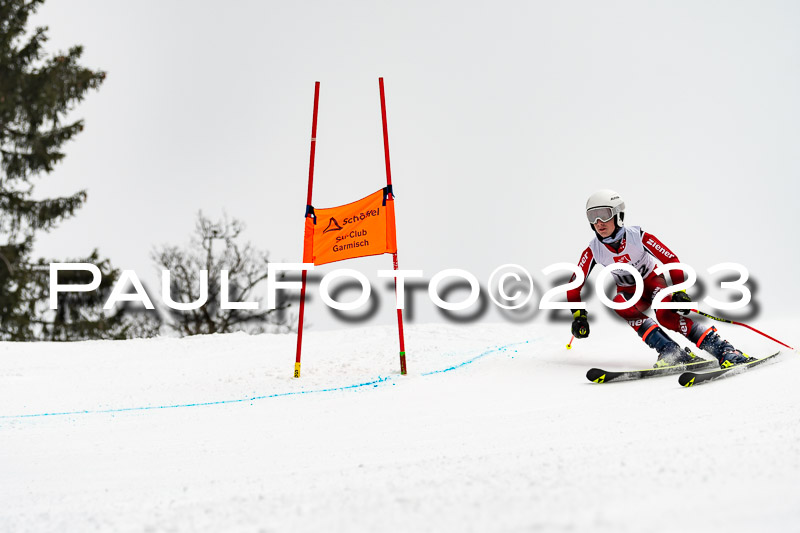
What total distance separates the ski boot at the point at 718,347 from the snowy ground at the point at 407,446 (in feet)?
0.86

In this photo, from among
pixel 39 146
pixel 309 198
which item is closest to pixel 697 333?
pixel 309 198

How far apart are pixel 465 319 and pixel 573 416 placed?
21.3 ft

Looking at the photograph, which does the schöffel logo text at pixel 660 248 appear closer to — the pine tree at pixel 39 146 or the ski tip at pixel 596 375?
the ski tip at pixel 596 375

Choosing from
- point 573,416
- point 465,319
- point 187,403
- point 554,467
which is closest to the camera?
point 554,467

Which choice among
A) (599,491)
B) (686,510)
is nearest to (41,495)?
(599,491)

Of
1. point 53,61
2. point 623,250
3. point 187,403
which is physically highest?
point 53,61

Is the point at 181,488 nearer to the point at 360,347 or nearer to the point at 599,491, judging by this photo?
the point at 599,491

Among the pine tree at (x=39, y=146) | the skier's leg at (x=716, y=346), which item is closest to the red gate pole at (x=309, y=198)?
the skier's leg at (x=716, y=346)

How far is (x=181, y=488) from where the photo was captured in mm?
3066

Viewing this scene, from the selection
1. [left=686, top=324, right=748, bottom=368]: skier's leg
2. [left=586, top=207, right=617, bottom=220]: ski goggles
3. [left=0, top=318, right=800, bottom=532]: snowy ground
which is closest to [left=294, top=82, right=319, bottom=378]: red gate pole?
[left=0, top=318, right=800, bottom=532]: snowy ground

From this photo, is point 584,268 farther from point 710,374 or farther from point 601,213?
point 710,374

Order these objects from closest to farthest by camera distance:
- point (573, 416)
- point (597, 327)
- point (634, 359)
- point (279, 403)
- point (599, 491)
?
point (599, 491), point (573, 416), point (279, 403), point (634, 359), point (597, 327)

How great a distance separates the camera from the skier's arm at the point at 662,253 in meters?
5.97

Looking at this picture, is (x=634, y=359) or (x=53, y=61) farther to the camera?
(x=53, y=61)
